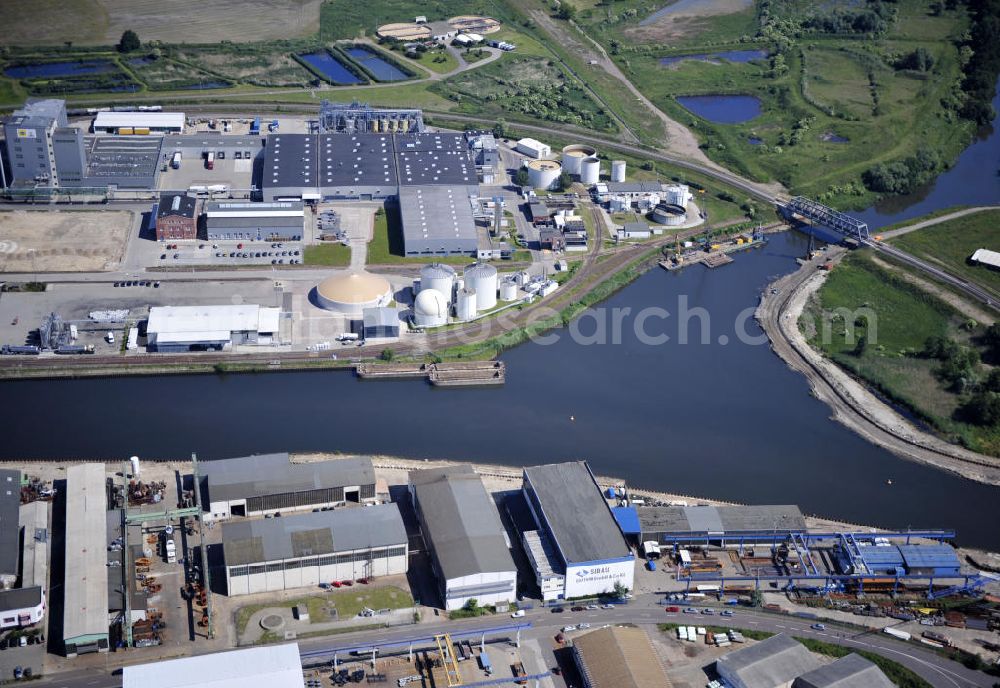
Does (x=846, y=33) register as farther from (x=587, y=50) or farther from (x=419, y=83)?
(x=419, y=83)

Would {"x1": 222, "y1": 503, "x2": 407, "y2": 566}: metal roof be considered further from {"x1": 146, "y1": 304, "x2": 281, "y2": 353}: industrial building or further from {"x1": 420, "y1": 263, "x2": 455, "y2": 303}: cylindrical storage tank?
{"x1": 420, "y1": 263, "x2": 455, "y2": 303}: cylindrical storage tank

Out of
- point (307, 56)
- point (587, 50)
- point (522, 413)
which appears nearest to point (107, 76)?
point (307, 56)

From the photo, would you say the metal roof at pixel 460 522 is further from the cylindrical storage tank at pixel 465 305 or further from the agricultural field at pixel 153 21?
the agricultural field at pixel 153 21

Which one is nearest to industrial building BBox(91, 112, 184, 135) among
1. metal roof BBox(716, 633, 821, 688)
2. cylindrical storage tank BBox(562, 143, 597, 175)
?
cylindrical storage tank BBox(562, 143, 597, 175)

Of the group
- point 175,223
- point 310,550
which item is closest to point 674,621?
point 310,550

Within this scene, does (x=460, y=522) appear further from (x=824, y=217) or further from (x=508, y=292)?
(x=824, y=217)

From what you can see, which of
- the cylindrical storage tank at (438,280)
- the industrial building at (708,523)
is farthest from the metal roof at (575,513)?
the cylindrical storage tank at (438,280)

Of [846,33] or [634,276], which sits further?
[846,33]
